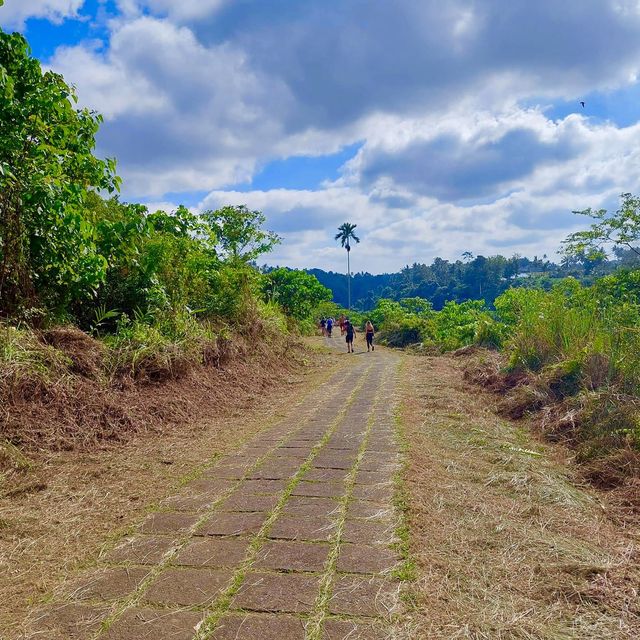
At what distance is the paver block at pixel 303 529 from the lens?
9.77 ft

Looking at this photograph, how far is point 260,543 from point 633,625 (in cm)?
192

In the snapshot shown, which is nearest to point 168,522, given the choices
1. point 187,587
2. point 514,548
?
point 187,587

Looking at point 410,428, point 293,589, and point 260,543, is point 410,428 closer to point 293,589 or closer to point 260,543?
point 260,543

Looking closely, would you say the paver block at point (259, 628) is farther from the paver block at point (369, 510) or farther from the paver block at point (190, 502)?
the paver block at point (190, 502)

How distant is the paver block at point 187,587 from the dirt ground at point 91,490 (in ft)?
1.84

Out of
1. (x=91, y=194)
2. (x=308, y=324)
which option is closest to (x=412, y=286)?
(x=308, y=324)

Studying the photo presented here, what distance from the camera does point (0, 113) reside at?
5.19 m

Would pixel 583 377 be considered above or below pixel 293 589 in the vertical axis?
above

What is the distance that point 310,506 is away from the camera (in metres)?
A: 3.44

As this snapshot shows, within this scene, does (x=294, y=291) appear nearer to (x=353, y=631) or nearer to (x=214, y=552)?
(x=214, y=552)

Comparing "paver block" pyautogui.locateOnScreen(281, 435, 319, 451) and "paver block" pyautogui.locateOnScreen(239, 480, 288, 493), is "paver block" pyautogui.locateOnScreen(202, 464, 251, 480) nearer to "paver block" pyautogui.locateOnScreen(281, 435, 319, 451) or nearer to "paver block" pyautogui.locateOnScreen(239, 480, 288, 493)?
"paver block" pyautogui.locateOnScreen(239, 480, 288, 493)

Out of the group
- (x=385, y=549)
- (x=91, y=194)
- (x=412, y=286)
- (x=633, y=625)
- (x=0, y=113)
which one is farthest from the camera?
(x=412, y=286)

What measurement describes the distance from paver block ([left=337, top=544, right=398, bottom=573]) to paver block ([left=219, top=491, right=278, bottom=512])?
81cm

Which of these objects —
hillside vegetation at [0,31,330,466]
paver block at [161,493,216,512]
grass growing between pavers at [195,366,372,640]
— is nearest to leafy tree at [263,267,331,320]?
hillside vegetation at [0,31,330,466]
